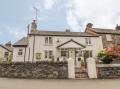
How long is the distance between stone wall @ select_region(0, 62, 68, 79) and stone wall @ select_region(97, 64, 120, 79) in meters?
3.55

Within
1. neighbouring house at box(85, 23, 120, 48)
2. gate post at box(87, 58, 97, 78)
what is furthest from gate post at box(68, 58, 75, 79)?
neighbouring house at box(85, 23, 120, 48)

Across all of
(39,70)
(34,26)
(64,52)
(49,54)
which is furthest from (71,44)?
(39,70)

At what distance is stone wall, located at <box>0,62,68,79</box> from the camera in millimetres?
19328

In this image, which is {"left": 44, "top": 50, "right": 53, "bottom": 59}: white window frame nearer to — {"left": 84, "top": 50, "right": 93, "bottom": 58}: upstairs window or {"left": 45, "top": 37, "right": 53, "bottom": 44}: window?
{"left": 45, "top": 37, "right": 53, "bottom": 44}: window

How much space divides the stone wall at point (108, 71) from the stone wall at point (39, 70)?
140 inches

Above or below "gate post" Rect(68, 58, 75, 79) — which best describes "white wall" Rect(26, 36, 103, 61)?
above

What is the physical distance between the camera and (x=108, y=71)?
19.4m

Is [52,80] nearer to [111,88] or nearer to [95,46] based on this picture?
[111,88]

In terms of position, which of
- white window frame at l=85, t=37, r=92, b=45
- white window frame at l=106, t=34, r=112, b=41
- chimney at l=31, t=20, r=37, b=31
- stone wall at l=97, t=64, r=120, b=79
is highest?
chimney at l=31, t=20, r=37, b=31

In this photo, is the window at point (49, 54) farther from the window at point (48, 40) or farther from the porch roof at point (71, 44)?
the porch roof at point (71, 44)

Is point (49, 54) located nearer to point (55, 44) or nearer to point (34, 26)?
point (55, 44)

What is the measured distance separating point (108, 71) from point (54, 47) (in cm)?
1447

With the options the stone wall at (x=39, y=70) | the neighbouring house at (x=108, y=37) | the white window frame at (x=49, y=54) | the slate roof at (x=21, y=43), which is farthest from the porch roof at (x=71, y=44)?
the stone wall at (x=39, y=70)

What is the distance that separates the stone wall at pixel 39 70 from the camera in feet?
63.4
